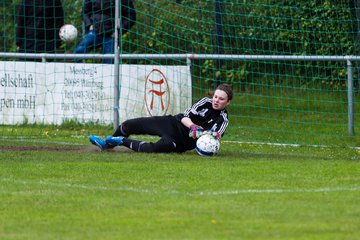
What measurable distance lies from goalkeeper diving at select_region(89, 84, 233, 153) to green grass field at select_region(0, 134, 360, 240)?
21 centimetres

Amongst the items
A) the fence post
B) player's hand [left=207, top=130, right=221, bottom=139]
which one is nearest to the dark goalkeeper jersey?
player's hand [left=207, top=130, right=221, bottom=139]

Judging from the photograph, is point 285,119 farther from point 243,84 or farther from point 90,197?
point 90,197

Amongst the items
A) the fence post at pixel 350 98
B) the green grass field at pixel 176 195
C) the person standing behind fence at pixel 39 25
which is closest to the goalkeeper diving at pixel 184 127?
the green grass field at pixel 176 195

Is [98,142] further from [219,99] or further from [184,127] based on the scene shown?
[219,99]

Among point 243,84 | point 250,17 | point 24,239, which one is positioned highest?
point 250,17

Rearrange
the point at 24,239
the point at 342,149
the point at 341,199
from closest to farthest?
1. the point at 24,239
2. the point at 341,199
3. the point at 342,149

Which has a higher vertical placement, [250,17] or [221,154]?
[250,17]

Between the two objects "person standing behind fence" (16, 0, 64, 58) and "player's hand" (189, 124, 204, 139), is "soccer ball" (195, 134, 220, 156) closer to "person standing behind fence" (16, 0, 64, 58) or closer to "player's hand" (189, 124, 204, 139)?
"player's hand" (189, 124, 204, 139)

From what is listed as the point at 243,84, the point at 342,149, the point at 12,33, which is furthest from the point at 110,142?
the point at 12,33

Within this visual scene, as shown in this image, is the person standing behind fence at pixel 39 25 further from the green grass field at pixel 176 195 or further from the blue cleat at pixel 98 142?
the green grass field at pixel 176 195

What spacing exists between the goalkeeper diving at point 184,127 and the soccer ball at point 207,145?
0.32 ft

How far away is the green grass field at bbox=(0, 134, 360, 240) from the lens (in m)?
7.11

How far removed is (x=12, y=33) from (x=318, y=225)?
59.1 ft

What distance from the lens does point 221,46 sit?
17.1 metres
